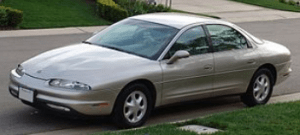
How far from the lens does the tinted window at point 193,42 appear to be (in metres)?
8.89

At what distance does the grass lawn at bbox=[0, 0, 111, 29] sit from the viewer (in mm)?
20047

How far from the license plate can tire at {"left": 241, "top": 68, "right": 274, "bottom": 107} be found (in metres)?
3.43

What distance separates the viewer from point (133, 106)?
814 centimetres

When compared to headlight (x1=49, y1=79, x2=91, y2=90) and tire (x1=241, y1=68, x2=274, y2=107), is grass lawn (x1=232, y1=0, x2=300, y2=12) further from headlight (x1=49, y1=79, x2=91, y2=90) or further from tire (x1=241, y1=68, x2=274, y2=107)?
headlight (x1=49, y1=79, x2=91, y2=90)

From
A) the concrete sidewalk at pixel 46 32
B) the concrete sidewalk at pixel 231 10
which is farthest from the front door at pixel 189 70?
the concrete sidewalk at pixel 231 10

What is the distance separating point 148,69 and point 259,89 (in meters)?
2.34

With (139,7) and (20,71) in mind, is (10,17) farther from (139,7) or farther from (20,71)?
(20,71)

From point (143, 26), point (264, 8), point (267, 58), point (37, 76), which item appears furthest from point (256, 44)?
point (264, 8)

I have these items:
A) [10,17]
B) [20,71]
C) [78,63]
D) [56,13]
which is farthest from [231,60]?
[56,13]

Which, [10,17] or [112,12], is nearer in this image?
[10,17]

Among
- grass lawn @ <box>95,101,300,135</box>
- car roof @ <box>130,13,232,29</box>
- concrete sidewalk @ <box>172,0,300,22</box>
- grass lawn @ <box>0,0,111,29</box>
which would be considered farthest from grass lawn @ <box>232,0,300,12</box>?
grass lawn @ <box>95,101,300,135</box>

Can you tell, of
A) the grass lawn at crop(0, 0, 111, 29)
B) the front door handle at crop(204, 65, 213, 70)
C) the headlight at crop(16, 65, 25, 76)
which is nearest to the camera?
the headlight at crop(16, 65, 25, 76)

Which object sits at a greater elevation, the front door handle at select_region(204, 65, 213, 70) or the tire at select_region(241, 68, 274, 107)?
the front door handle at select_region(204, 65, 213, 70)

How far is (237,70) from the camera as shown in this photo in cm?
945
